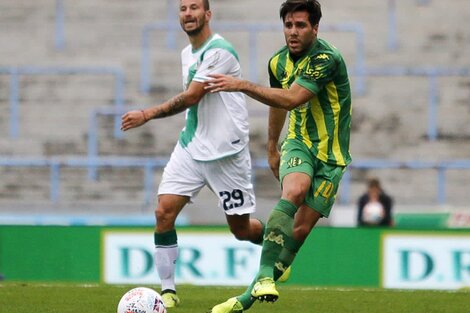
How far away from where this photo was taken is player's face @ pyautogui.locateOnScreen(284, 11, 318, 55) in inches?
344

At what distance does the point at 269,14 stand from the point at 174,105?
1362 cm

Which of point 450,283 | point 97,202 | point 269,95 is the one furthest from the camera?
point 97,202

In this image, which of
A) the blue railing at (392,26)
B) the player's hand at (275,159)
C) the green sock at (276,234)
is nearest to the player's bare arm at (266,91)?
the green sock at (276,234)

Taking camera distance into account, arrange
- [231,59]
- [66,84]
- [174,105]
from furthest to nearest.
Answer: [66,84] → [231,59] → [174,105]

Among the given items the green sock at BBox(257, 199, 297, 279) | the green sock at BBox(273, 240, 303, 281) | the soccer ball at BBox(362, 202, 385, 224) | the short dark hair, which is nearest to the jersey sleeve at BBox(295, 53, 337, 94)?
the short dark hair

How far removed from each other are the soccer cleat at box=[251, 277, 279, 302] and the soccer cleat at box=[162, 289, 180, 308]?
1.86 m

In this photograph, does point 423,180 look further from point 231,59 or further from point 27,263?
point 231,59

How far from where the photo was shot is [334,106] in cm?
904

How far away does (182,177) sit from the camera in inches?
408

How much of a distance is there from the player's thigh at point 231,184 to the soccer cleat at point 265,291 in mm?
2274

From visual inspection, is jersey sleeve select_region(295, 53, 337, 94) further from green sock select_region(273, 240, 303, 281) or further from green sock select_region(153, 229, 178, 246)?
green sock select_region(153, 229, 178, 246)

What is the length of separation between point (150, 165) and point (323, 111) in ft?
34.4

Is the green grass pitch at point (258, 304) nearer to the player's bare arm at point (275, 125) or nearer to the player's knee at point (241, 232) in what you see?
the player's knee at point (241, 232)

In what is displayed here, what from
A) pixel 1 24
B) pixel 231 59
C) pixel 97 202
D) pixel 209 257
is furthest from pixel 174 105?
pixel 1 24
